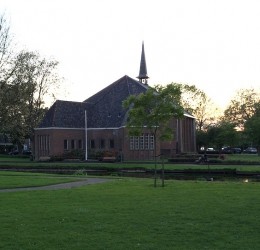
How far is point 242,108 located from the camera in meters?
87.8

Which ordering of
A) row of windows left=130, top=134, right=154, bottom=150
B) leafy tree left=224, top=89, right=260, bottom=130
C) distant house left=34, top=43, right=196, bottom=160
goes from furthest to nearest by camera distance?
leafy tree left=224, top=89, right=260, bottom=130 < distant house left=34, top=43, right=196, bottom=160 < row of windows left=130, top=134, right=154, bottom=150

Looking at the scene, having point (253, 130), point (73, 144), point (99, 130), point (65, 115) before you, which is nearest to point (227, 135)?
point (253, 130)

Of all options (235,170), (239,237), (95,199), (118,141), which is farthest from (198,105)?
(239,237)

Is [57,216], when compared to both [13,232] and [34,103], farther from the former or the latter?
[34,103]

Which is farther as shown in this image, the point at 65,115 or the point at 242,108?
the point at 242,108

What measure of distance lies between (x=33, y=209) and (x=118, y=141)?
53016 mm

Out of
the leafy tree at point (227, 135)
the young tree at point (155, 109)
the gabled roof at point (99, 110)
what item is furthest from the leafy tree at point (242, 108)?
the young tree at point (155, 109)

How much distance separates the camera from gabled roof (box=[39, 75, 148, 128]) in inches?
2719

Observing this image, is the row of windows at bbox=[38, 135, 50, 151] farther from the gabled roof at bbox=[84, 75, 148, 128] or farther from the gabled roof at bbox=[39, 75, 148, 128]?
the gabled roof at bbox=[84, 75, 148, 128]

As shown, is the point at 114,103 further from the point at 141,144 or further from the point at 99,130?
the point at 141,144

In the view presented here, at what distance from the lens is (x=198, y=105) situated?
9494 centimetres

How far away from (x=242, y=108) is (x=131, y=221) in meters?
79.5

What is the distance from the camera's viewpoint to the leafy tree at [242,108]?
288 feet

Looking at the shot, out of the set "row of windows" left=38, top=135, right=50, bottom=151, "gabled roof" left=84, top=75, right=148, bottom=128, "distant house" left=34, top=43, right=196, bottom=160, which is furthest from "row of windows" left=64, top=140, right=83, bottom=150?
"gabled roof" left=84, top=75, right=148, bottom=128
